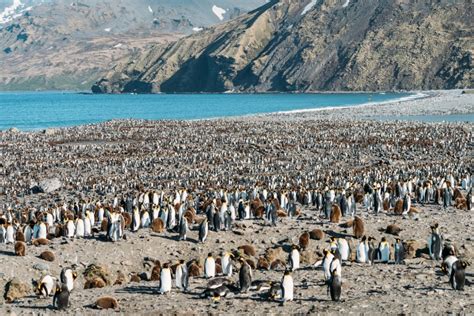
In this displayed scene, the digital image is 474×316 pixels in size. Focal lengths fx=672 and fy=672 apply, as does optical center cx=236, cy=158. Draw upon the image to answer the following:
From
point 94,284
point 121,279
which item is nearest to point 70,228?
point 121,279

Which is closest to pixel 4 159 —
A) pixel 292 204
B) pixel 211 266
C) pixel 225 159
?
pixel 225 159

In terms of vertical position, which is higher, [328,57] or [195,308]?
[328,57]

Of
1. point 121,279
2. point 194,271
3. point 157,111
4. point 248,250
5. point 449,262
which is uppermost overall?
point 157,111

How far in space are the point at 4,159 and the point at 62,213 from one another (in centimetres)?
2313

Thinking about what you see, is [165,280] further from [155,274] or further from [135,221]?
[135,221]

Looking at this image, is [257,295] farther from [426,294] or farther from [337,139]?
[337,139]

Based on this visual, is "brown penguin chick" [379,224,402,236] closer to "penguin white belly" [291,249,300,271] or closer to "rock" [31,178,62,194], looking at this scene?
"penguin white belly" [291,249,300,271]

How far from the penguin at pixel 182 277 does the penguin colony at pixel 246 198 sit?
34mm

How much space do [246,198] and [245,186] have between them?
3.55 meters

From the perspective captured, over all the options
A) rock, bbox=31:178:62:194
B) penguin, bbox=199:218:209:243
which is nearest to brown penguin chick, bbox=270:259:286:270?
penguin, bbox=199:218:209:243

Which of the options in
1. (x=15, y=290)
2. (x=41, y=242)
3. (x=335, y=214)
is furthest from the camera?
(x=335, y=214)

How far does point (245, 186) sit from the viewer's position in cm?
3020

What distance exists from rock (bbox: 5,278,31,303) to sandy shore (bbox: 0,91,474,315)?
203mm

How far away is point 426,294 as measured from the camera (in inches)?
565
